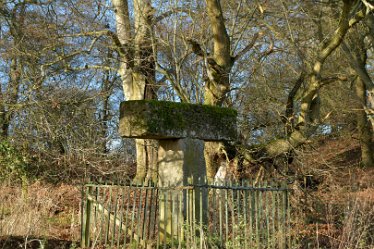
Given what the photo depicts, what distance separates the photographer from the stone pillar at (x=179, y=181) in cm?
754

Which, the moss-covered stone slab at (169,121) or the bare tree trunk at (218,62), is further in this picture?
the bare tree trunk at (218,62)

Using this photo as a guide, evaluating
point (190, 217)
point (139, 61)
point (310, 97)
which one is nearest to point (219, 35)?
point (310, 97)

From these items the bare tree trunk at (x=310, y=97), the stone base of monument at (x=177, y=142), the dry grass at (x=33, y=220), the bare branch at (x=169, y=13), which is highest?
the bare branch at (x=169, y=13)

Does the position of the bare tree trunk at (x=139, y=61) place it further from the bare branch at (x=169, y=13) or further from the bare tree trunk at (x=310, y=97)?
the bare tree trunk at (x=310, y=97)

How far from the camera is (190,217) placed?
7328mm

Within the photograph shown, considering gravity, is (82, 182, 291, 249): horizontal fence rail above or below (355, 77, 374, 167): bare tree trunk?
below

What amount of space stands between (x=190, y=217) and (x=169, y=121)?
157 centimetres

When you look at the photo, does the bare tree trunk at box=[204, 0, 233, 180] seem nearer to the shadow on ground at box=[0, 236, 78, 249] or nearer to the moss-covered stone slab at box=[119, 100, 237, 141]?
the moss-covered stone slab at box=[119, 100, 237, 141]

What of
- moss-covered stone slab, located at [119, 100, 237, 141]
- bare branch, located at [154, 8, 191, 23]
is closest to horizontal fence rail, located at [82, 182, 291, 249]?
moss-covered stone slab, located at [119, 100, 237, 141]

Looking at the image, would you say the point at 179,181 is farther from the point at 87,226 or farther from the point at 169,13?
the point at 169,13

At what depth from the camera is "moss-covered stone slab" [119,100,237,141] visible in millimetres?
7836

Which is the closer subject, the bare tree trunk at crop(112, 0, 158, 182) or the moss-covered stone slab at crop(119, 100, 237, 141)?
the moss-covered stone slab at crop(119, 100, 237, 141)

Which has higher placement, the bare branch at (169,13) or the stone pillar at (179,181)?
the bare branch at (169,13)

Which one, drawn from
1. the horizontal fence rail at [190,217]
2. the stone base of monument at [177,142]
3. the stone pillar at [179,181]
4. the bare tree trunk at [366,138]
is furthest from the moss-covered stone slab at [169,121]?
the bare tree trunk at [366,138]
